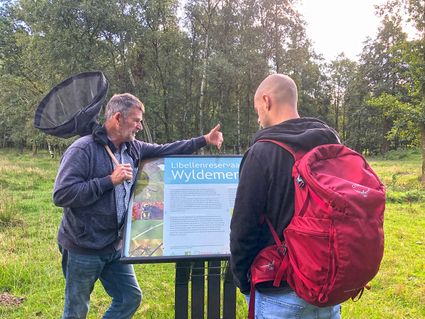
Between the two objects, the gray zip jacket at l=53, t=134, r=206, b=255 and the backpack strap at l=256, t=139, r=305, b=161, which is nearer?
the backpack strap at l=256, t=139, r=305, b=161

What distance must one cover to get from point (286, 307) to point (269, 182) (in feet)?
2.23

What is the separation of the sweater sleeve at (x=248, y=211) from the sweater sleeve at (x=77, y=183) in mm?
1172

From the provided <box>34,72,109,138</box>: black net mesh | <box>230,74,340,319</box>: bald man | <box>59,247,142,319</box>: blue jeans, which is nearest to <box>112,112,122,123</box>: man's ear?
<box>34,72,109,138</box>: black net mesh

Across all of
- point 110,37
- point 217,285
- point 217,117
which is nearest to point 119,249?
point 217,285

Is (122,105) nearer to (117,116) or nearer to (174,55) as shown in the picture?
(117,116)

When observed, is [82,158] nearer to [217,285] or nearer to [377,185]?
[217,285]

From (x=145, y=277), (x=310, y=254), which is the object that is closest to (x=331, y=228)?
(x=310, y=254)

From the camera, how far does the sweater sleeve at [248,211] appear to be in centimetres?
199

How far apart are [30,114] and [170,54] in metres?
11.9

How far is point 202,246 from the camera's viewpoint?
115 inches

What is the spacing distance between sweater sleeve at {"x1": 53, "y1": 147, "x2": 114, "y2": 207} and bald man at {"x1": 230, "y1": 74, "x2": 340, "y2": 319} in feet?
3.87

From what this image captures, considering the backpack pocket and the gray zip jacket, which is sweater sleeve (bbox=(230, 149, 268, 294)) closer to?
the backpack pocket

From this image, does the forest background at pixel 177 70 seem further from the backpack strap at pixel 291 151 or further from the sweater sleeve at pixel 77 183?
the backpack strap at pixel 291 151

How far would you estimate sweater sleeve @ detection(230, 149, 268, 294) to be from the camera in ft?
6.54
